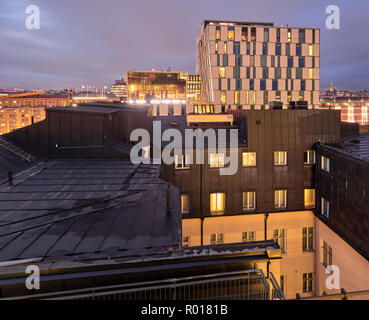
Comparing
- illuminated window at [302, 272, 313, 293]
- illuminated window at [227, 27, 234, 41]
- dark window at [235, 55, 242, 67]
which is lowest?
illuminated window at [302, 272, 313, 293]

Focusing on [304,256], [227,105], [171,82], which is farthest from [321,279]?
[171,82]

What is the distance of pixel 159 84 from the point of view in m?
118

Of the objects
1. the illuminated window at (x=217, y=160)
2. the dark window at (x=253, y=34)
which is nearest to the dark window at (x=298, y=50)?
the dark window at (x=253, y=34)

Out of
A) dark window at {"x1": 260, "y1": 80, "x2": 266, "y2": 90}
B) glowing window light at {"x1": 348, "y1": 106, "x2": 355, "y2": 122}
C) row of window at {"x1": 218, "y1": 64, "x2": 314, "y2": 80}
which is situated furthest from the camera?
glowing window light at {"x1": 348, "y1": 106, "x2": 355, "y2": 122}

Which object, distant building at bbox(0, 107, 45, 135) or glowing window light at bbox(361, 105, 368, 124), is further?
glowing window light at bbox(361, 105, 368, 124)

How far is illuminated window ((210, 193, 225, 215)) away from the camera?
23.5 m

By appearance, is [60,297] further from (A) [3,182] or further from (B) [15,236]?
(A) [3,182]

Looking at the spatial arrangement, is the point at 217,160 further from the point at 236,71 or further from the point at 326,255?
the point at 236,71

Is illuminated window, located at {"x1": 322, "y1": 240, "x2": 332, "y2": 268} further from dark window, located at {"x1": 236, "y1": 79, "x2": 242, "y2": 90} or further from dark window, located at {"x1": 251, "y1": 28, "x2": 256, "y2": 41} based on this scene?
dark window, located at {"x1": 251, "y1": 28, "x2": 256, "y2": 41}

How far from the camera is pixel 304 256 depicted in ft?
81.9

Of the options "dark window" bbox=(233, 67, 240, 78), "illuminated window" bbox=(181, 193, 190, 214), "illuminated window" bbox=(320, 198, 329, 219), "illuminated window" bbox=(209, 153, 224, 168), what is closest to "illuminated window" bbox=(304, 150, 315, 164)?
"illuminated window" bbox=(320, 198, 329, 219)

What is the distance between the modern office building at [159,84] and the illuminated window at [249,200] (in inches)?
3805

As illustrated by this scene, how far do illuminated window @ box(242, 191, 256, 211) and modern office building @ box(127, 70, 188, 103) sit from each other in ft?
317
